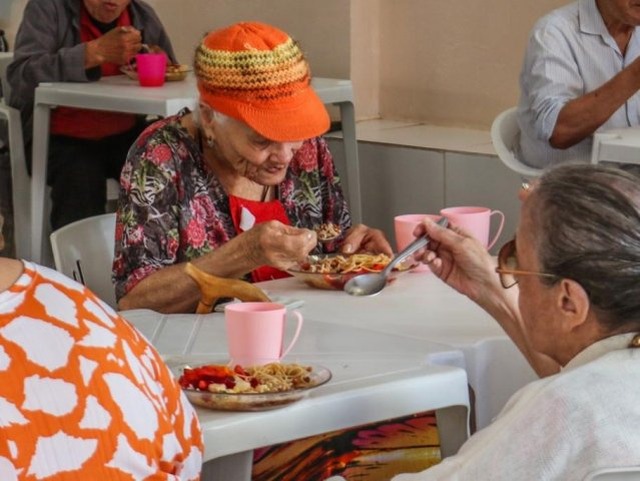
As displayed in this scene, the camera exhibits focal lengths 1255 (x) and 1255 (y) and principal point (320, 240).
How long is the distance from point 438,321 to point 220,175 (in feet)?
2.48

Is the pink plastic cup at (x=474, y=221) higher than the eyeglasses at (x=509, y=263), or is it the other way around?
the eyeglasses at (x=509, y=263)

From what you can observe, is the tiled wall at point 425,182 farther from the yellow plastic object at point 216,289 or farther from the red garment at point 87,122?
the yellow plastic object at point 216,289

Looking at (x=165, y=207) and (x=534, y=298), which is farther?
(x=165, y=207)

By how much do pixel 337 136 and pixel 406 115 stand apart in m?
0.46

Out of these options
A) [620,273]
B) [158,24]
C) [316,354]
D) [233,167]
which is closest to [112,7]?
[158,24]

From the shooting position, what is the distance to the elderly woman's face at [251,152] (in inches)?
112

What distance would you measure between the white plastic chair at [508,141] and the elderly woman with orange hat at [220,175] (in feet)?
3.84

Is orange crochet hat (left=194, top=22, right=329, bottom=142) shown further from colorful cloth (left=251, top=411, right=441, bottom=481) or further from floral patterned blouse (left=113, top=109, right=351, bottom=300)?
colorful cloth (left=251, top=411, right=441, bottom=481)

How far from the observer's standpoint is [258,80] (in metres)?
2.77

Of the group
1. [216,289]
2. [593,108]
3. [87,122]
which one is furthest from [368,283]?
[87,122]

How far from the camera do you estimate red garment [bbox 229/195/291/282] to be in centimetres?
297

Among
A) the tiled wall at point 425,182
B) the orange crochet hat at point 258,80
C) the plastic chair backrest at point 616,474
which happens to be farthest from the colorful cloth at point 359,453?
the tiled wall at point 425,182

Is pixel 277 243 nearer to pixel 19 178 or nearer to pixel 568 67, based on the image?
pixel 568 67

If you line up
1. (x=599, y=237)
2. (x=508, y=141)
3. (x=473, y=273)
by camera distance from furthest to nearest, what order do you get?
(x=508, y=141) → (x=473, y=273) → (x=599, y=237)
